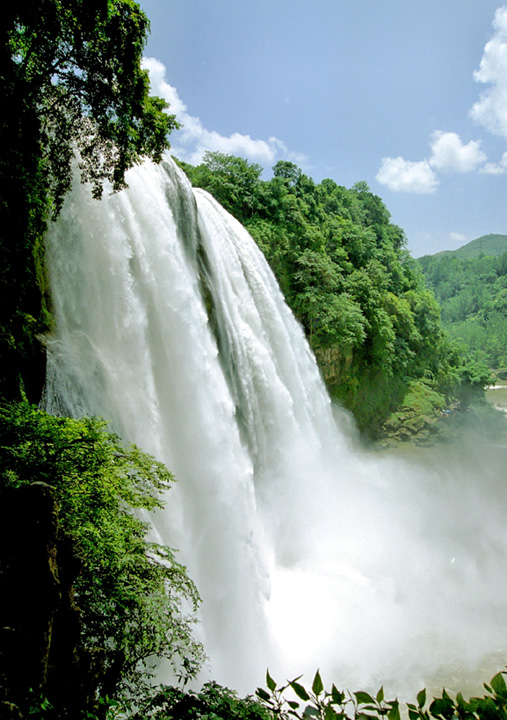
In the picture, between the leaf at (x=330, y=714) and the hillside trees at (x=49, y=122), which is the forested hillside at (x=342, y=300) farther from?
the leaf at (x=330, y=714)

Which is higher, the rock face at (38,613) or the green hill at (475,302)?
the green hill at (475,302)

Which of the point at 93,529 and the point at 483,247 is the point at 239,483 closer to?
the point at 93,529

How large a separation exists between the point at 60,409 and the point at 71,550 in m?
2.67

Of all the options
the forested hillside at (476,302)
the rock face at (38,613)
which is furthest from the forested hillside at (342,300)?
the forested hillside at (476,302)

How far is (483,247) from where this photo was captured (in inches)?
7121

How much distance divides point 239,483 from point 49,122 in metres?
7.57

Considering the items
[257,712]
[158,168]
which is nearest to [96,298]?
[158,168]

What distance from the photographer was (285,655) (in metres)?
7.79

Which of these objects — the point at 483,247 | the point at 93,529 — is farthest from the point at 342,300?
the point at 483,247

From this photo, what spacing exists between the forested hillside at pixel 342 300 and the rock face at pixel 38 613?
1487 cm

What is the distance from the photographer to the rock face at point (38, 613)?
115 inches

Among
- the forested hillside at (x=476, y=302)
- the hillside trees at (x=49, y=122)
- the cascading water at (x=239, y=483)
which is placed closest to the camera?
the hillside trees at (x=49, y=122)

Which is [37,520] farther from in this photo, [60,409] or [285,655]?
[285,655]

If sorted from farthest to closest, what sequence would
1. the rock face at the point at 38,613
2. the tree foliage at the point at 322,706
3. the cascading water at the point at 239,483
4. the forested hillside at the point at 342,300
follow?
the forested hillside at the point at 342,300, the cascading water at the point at 239,483, the rock face at the point at 38,613, the tree foliage at the point at 322,706
